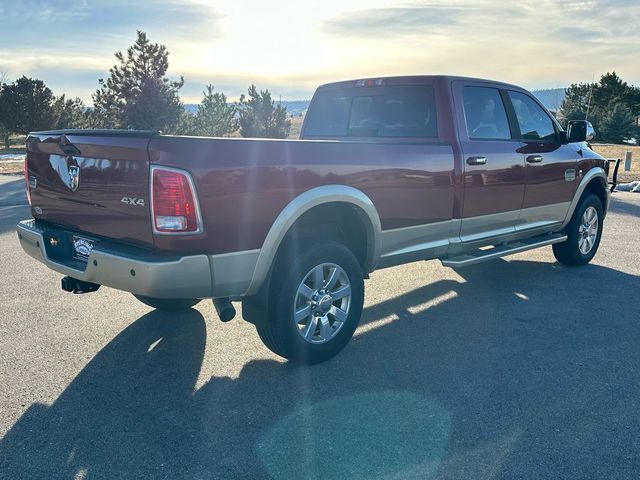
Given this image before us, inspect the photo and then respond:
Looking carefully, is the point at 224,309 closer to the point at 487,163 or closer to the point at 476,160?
the point at 476,160

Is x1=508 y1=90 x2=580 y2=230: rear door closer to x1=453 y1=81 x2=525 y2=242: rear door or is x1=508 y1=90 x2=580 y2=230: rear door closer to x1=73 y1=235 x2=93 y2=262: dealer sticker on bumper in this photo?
x1=453 y1=81 x2=525 y2=242: rear door

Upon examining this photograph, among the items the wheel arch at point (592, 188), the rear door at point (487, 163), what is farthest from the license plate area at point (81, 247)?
the wheel arch at point (592, 188)

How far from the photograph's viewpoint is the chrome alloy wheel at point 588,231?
6496 mm

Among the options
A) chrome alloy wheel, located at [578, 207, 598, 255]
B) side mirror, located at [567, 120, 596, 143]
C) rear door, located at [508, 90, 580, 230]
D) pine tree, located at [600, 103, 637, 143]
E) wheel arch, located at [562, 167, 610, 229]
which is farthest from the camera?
pine tree, located at [600, 103, 637, 143]

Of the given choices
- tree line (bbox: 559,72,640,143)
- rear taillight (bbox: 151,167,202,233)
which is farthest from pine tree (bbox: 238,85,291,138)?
rear taillight (bbox: 151,167,202,233)

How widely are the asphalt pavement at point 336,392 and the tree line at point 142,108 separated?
28.0m

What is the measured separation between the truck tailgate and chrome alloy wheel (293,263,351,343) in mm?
1107

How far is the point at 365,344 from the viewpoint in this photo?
13.8 feet

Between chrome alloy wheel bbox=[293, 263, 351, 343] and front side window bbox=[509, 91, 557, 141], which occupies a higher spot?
front side window bbox=[509, 91, 557, 141]

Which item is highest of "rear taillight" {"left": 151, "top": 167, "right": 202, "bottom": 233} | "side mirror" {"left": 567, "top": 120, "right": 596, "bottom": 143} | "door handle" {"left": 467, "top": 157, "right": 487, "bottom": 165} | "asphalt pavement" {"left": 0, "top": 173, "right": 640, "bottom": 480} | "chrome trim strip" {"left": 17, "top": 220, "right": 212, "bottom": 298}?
"side mirror" {"left": 567, "top": 120, "right": 596, "bottom": 143}

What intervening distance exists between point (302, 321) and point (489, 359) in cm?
133

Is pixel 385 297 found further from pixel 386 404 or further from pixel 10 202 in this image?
pixel 10 202

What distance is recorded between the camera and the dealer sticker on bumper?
3516 mm

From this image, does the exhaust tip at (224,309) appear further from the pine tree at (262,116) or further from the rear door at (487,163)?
the pine tree at (262,116)
